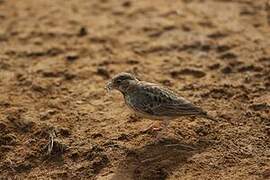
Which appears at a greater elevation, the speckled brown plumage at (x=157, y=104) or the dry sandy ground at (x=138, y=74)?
the speckled brown plumage at (x=157, y=104)

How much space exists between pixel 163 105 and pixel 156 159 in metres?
0.66

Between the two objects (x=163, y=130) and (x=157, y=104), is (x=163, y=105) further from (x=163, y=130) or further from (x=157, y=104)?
(x=163, y=130)

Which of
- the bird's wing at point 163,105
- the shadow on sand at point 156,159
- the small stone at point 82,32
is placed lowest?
the shadow on sand at point 156,159

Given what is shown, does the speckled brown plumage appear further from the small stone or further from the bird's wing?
the small stone

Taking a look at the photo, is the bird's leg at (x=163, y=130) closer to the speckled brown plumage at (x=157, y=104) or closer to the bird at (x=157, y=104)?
the bird at (x=157, y=104)

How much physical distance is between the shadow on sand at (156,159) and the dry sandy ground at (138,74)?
0.01 metres

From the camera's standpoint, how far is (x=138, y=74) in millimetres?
8984

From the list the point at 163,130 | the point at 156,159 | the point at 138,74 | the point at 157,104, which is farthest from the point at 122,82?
the point at 138,74

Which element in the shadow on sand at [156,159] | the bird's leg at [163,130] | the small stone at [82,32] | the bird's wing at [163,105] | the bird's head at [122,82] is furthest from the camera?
the small stone at [82,32]

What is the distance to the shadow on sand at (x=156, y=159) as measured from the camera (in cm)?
670

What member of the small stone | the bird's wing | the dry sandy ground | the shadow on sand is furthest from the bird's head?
the small stone

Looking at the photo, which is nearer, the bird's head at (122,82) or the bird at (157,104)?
the bird at (157,104)

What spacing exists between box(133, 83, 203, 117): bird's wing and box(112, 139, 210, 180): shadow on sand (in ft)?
1.28

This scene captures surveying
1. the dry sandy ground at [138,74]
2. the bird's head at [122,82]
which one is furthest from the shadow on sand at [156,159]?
the bird's head at [122,82]
